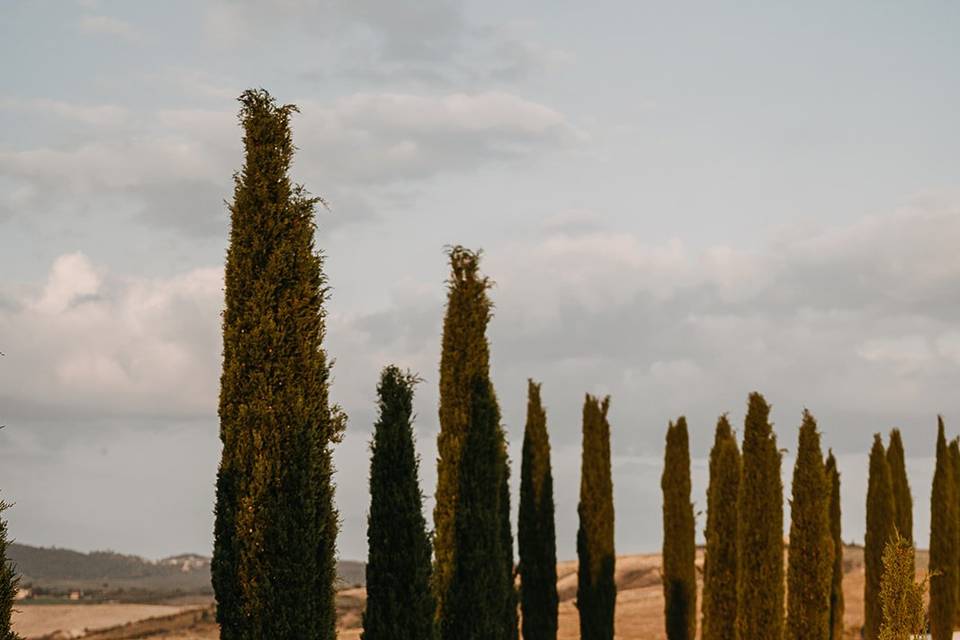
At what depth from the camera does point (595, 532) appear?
3978 centimetres

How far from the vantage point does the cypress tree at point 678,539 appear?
44.3 metres

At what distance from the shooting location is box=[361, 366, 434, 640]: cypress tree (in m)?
19.9

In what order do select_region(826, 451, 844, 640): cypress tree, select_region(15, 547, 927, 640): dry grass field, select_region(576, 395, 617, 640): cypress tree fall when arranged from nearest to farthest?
select_region(576, 395, 617, 640): cypress tree < select_region(826, 451, 844, 640): cypress tree < select_region(15, 547, 927, 640): dry grass field

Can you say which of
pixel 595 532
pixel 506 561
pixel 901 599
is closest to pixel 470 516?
pixel 506 561

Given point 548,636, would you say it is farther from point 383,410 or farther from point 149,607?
point 149,607

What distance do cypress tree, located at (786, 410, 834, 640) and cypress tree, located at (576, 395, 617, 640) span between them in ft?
21.2

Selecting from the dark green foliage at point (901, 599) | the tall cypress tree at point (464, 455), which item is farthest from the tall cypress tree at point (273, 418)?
the dark green foliage at point (901, 599)

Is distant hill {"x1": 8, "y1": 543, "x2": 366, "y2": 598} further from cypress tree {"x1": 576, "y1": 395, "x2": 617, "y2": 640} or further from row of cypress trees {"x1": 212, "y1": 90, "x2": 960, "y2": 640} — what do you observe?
row of cypress trees {"x1": 212, "y1": 90, "x2": 960, "y2": 640}

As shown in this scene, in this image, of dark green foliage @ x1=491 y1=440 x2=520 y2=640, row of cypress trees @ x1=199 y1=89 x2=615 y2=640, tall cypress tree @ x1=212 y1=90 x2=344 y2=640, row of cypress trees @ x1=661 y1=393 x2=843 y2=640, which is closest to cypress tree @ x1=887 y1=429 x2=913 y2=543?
row of cypress trees @ x1=661 y1=393 x2=843 y2=640

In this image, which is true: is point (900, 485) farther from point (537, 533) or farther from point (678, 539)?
point (537, 533)

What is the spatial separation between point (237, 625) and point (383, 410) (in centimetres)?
453

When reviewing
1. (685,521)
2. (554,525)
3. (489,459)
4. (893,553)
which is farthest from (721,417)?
(893,553)

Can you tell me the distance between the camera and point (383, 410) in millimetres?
20391

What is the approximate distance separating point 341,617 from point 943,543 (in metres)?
35.8
